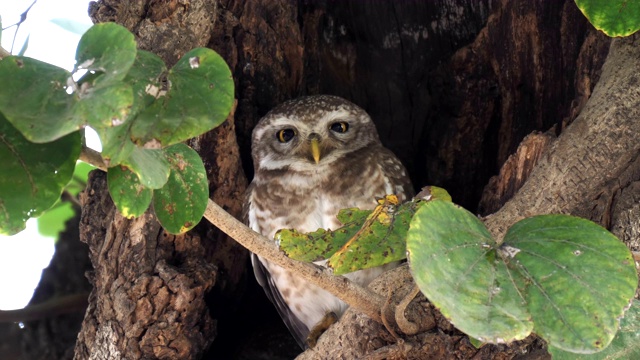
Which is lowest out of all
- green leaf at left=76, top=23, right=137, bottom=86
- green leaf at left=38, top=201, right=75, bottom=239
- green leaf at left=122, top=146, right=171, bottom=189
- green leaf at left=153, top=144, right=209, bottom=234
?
green leaf at left=38, top=201, right=75, bottom=239

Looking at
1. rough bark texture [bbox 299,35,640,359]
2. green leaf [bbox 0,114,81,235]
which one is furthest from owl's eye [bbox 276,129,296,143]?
green leaf [bbox 0,114,81,235]

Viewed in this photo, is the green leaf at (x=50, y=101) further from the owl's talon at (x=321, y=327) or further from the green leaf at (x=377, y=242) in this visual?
the owl's talon at (x=321, y=327)

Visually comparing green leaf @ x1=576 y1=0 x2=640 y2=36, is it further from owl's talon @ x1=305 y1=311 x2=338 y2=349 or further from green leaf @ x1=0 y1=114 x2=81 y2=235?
owl's talon @ x1=305 y1=311 x2=338 y2=349

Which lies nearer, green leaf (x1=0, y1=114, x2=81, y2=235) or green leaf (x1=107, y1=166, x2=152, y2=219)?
green leaf (x1=0, y1=114, x2=81, y2=235)

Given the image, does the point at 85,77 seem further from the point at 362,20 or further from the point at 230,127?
the point at 362,20

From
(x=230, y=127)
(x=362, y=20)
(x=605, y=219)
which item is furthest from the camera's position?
(x=362, y=20)

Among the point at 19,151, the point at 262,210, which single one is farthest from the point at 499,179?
the point at 19,151

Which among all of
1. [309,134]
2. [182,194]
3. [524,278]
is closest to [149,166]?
[182,194]
